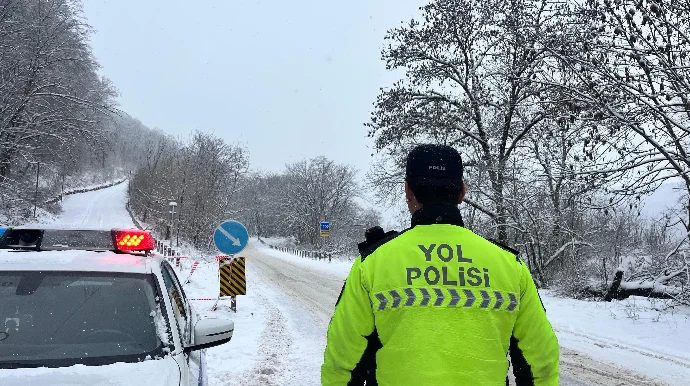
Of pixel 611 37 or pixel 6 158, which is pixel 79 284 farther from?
pixel 6 158

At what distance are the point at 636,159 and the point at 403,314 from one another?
10.0 meters

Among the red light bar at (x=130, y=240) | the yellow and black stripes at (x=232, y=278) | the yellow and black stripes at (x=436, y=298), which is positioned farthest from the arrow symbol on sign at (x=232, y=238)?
the yellow and black stripes at (x=436, y=298)

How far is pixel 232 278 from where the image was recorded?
1212 centimetres

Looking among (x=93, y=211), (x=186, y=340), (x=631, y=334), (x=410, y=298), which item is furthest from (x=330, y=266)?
(x=410, y=298)

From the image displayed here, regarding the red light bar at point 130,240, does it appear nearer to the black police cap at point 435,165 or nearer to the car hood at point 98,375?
the car hood at point 98,375

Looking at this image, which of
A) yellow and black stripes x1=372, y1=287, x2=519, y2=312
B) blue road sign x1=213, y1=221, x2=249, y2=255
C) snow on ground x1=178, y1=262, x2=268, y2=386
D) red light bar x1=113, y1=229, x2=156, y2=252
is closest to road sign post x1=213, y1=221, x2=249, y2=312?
blue road sign x1=213, y1=221, x2=249, y2=255

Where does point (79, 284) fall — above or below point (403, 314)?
below

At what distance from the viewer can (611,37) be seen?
394 inches

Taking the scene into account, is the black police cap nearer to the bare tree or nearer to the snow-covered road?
the snow-covered road

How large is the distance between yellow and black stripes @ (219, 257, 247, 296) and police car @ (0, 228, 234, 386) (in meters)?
8.43

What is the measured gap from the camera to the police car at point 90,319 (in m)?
2.91

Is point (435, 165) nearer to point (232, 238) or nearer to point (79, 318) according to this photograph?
point (79, 318)

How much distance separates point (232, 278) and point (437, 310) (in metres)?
10.8

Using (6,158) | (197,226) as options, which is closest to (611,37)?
(6,158)
